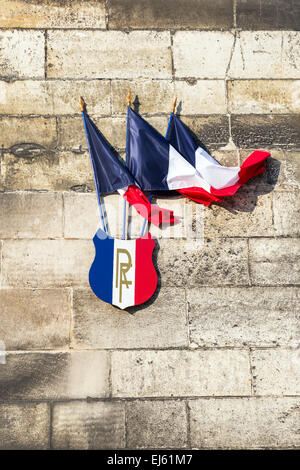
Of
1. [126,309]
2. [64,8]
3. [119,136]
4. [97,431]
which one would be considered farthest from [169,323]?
[64,8]

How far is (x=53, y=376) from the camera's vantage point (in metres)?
5.47

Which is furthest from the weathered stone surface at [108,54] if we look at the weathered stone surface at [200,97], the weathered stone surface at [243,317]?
the weathered stone surface at [243,317]

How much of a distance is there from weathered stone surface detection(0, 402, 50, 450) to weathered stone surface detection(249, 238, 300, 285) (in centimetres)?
303

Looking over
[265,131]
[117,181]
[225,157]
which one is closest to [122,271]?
[117,181]

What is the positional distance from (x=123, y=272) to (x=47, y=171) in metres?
1.63

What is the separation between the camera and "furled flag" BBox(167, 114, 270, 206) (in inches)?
224

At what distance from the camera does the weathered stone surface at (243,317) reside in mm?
5633

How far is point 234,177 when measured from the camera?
570 cm

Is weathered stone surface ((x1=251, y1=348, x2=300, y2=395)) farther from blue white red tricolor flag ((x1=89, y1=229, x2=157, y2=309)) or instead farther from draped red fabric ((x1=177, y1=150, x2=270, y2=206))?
draped red fabric ((x1=177, y1=150, x2=270, y2=206))

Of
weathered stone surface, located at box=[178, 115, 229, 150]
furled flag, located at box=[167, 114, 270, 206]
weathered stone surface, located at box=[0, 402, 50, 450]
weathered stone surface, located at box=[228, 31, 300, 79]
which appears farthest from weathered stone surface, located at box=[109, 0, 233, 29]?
weathered stone surface, located at box=[0, 402, 50, 450]

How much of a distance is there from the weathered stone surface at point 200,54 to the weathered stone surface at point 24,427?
456 cm

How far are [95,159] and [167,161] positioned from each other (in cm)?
90

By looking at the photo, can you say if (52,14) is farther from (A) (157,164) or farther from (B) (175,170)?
(B) (175,170)
